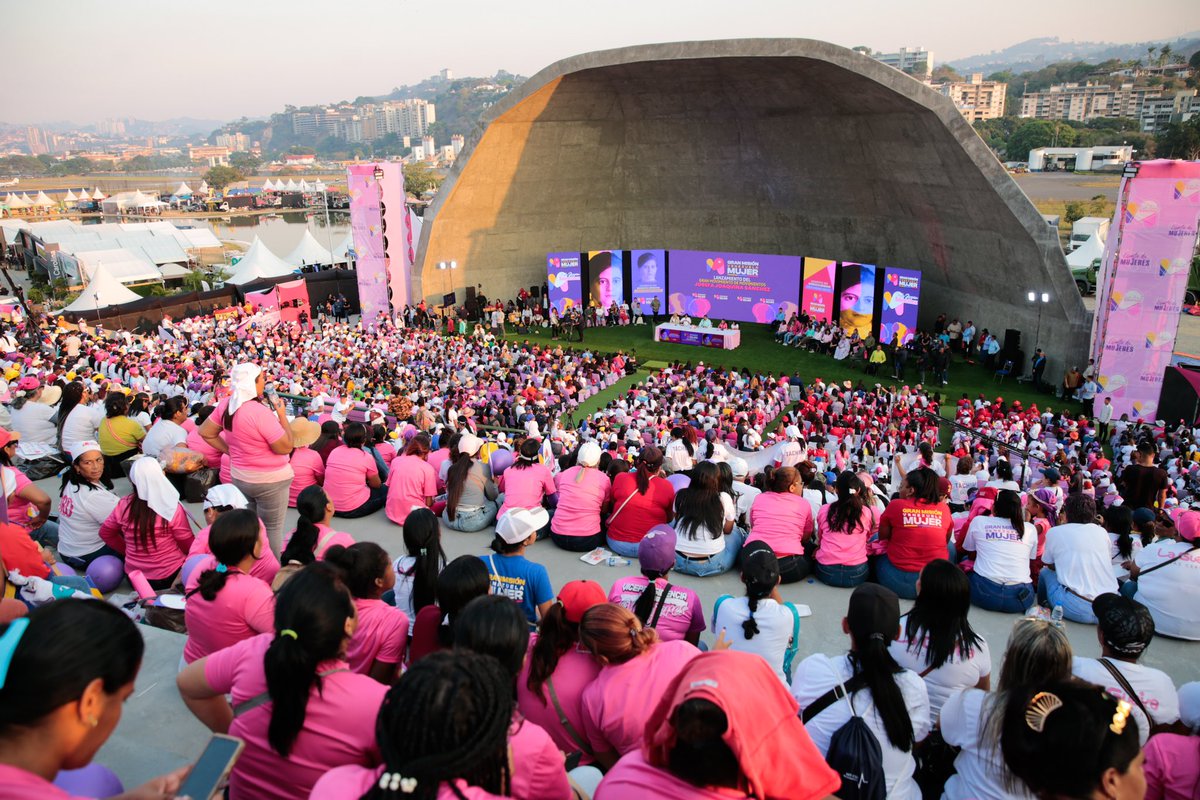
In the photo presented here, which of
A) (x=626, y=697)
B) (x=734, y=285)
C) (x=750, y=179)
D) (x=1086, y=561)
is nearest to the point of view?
(x=626, y=697)

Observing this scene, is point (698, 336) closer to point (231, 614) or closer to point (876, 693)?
point (231, 614)

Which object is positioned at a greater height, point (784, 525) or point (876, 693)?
point (876, 693)

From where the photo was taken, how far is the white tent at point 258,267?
32516 mm

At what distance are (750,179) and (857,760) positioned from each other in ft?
89.3

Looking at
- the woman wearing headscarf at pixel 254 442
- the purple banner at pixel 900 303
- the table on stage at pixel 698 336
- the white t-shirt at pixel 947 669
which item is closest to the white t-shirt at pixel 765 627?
the white t-shirt at pixel 947 669

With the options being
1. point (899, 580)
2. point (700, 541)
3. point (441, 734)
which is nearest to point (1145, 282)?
point (899, 580)

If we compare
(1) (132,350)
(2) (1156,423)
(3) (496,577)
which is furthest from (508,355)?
(3) (496,577)

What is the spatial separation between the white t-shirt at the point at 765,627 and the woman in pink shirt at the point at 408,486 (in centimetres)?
342

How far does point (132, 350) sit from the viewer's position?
19.2 metres

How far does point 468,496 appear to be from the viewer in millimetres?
6777

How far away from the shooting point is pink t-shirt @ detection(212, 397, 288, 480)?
5383mm

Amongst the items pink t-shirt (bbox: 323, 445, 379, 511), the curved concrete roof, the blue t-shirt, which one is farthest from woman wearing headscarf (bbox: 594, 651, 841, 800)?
the curved concrete roof

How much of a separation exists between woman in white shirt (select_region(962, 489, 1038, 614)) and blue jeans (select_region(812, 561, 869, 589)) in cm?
75

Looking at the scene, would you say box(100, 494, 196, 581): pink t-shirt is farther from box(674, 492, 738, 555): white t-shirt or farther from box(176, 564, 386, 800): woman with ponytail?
box(674, 492, 738, 555): white t-shirt
